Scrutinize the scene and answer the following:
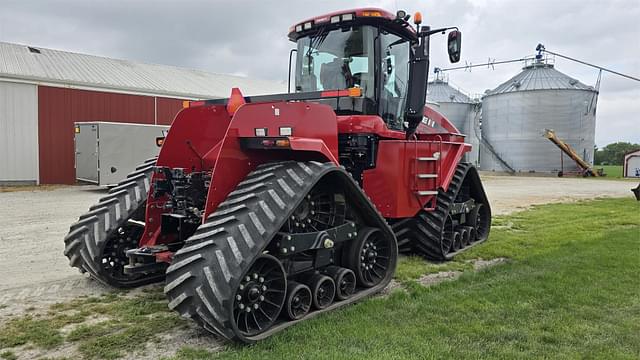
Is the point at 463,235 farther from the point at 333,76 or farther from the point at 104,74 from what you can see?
the point at 104,74

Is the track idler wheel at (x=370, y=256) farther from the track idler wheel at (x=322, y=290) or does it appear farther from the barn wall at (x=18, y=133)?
the barn wall at (x=18, y=133)

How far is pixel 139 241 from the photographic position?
214 inches

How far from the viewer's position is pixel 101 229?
5.10 m

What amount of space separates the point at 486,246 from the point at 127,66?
21.9 m

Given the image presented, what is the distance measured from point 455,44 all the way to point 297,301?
380cm

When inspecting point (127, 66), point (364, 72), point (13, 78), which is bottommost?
point (364, 72)

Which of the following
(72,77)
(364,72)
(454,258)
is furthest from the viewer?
(72,77)

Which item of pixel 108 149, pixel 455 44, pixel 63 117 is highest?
pixel 63 117

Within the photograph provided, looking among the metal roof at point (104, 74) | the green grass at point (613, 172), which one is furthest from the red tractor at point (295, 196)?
the green grass at point (613, 172)

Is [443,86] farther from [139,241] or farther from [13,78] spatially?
[139,241]

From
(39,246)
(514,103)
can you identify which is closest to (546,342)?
(39,246)

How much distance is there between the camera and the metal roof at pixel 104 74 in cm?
1969

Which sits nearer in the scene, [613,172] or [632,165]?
[632,165]

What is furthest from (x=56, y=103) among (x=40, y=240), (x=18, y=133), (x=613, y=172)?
(x=613, y=172)
